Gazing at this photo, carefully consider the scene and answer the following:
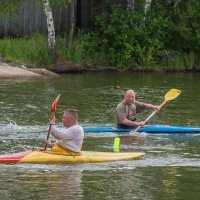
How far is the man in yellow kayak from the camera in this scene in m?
17.8

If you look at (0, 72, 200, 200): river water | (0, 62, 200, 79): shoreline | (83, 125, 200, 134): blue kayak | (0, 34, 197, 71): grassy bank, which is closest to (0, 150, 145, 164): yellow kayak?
(0, 72, 200, 200): river water

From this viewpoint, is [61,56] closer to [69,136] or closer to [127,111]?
[127,111]

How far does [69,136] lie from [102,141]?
3.78 metres

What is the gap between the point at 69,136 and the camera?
59.6 feet

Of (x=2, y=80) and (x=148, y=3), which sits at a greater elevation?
(x=148, y=3)

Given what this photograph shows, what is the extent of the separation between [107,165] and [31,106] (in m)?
9.11

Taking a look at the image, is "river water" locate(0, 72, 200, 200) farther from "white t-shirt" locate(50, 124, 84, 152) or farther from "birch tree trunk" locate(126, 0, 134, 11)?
"birch tree trunk" locate(126, 0, 134, 11)

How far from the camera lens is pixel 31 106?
1071 inches

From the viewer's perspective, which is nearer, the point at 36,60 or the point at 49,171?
the point at 49,171

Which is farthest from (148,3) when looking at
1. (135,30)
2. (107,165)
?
(107,165)

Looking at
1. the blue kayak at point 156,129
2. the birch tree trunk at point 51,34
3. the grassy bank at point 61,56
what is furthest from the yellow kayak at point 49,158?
the birch tree trunk at point 51,34

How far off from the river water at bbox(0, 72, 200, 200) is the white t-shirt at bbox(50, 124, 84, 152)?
42cm

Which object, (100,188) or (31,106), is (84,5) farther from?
(100,188)

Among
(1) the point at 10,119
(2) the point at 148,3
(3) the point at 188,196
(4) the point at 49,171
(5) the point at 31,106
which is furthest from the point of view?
(2) the point at 148,3
